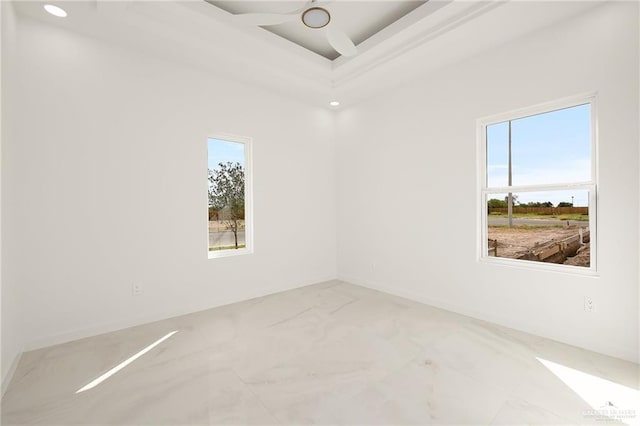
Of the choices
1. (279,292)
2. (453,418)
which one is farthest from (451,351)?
(279,292)

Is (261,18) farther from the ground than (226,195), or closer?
farther from the ground

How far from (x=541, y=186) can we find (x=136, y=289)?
13.7ft

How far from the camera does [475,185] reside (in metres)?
3.21

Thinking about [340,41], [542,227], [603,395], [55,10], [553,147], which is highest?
[55,10]

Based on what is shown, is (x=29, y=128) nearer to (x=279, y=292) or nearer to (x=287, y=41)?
(x=287, y=41)

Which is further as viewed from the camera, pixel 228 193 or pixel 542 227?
pixel 228 193

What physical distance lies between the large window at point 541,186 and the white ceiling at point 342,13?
1.51m

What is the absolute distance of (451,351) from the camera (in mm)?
2457

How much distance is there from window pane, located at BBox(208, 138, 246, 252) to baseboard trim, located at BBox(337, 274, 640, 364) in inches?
74.3

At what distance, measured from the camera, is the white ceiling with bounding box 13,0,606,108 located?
2490 mm

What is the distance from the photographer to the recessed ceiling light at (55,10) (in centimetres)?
241

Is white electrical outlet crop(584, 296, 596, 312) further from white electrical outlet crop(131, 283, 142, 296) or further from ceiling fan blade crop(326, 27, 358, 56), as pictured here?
white electrical outlet crop(131, 283, 142, 296)

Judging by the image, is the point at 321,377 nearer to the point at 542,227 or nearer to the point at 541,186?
the point at 542,227

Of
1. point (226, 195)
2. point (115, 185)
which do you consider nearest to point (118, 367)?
point (115, 185)
